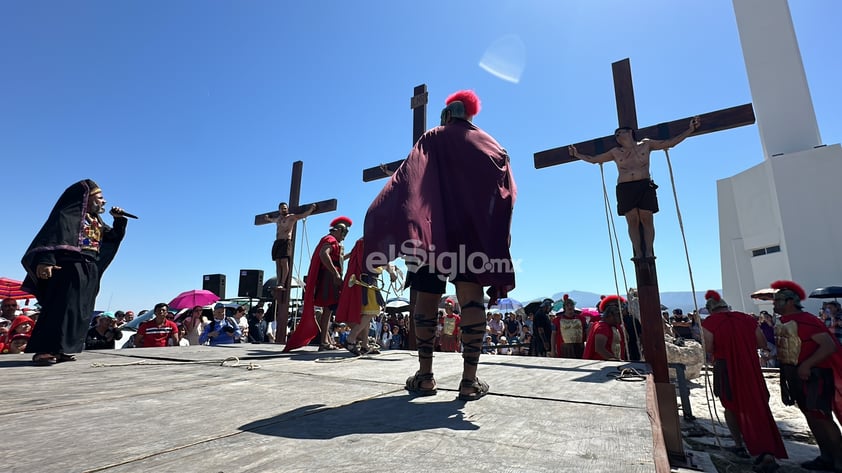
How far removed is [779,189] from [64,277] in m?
24.9

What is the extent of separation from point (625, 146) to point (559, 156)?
79cm

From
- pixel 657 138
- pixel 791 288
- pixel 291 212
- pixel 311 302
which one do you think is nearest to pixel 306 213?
pixel 291 212

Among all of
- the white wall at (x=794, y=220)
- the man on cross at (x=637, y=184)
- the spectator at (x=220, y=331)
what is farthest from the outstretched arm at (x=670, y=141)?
the white wall at (x=794, y=220)

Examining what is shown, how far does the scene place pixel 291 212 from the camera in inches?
326

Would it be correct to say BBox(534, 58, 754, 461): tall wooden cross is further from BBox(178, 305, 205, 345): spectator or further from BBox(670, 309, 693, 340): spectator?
BBox(670, 309, 693, 340): spectator

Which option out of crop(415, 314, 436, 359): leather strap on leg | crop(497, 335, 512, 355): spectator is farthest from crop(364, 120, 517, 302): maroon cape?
crop(497, 335, 512, 355): spectator

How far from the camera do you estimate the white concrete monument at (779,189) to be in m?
17.6

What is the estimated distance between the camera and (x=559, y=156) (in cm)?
487

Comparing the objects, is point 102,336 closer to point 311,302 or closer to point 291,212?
point 291,212

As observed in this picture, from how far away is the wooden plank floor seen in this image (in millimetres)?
955

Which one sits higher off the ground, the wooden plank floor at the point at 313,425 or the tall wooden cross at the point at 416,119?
the tall wooden cross at the point at 416,119

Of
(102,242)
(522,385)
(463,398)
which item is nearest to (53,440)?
(463,398)

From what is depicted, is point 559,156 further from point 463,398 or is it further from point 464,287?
point 463,398

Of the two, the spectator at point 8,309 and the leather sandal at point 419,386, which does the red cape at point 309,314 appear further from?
the spectator at point 8,309
